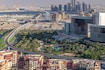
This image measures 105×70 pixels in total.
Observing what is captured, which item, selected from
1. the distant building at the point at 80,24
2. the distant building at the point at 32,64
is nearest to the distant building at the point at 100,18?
the distant building at the point at 80,24

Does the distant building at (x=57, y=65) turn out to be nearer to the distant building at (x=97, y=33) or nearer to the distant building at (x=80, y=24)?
the distant building at (x=97, y=33)

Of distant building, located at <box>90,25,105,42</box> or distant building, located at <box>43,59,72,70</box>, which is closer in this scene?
distant building, located at <box>43,59,72,70</box>

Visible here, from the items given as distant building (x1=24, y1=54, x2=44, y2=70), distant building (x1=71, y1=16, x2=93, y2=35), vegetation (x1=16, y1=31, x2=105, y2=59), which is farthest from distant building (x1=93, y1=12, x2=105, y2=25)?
distant building (x1=24, y1=54, x2=44, y2=70)

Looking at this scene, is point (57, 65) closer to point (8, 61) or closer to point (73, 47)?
point (8, 61)

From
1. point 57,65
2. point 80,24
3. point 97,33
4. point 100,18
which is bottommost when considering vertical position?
point 57,65

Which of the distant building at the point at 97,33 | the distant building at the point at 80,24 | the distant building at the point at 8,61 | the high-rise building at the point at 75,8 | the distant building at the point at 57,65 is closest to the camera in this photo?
the distant building at the point at 8,61

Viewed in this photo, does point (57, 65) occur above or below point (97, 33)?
below

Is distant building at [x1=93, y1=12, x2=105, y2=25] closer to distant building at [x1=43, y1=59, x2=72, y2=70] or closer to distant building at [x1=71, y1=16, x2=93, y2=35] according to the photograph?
distant building at [x1=71, y1=16, x2=93, y2=35]

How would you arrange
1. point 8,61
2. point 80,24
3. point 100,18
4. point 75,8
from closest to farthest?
1. point 8,61
2. point 100,18
3. point 80,24
4. point 75,8

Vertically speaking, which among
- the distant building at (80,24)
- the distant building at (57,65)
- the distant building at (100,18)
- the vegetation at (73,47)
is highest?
the distant building at (100,18)

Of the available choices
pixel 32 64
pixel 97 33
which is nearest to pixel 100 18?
pixel 97 33

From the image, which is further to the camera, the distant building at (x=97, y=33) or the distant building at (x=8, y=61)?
the distant building at (x=97, y=33)
